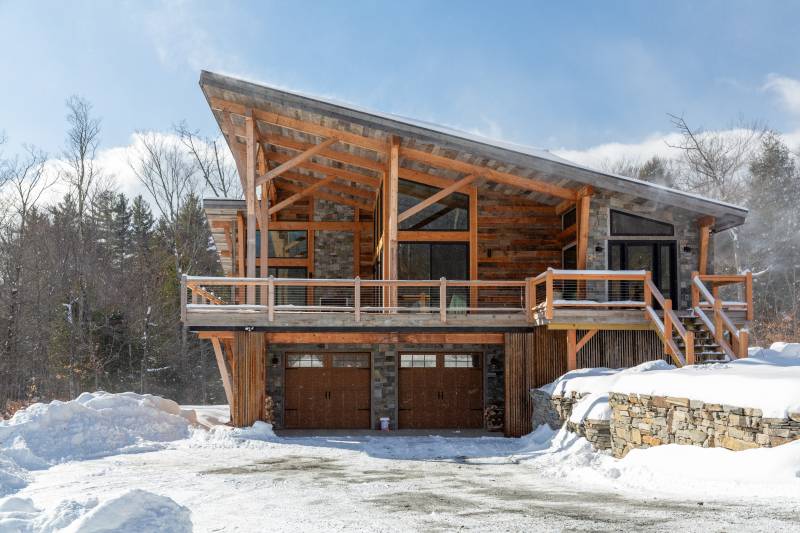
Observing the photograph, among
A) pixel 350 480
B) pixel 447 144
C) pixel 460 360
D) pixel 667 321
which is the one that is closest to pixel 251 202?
pixel 447 144

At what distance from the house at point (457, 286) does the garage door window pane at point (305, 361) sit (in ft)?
0.11

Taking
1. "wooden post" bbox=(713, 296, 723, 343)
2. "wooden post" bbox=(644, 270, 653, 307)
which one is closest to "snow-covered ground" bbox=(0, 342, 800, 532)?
"wooden post" bbox=(713, 296, 723, 343)

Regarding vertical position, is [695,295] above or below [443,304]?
above

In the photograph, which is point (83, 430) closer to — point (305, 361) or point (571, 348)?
point (305, 361)

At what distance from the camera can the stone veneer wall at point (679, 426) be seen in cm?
745

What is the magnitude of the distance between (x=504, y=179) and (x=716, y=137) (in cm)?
2369

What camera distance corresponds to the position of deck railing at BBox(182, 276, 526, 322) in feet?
50.1

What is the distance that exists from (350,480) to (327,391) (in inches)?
327

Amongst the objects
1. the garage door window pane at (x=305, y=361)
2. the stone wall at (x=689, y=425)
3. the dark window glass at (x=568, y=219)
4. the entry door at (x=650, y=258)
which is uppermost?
the dark window glass at (x=568, y=219)

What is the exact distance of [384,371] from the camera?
17750 mm

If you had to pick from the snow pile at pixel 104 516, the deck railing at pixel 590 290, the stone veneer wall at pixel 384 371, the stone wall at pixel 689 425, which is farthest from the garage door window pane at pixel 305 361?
the snow pile at pixel 104 516

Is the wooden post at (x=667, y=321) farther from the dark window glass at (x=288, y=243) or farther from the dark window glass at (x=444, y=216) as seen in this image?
the dark window glass at (x=288, y=243)

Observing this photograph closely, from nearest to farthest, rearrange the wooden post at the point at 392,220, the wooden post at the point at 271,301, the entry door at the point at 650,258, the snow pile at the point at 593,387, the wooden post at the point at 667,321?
1. the snow pile at the point at 593,387
2. the wooden post at the point at 667,321
3. the wooden post at the point at 271,301
4. the wooden post at the point at 392,220
5. the entry door at the point at 650,258

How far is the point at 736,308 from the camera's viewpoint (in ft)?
50.8
